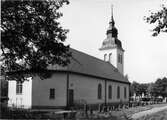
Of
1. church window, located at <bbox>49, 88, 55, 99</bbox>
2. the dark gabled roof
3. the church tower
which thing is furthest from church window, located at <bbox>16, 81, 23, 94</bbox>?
the church tower

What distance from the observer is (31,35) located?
20078mm

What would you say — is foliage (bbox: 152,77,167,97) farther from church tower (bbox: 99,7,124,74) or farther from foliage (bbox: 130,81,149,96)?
church tower (bbox: 99,7,124,74)

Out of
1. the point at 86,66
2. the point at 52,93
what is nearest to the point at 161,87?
the point at 86,66

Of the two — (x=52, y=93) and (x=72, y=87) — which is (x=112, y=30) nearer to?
(x=72, y=87)

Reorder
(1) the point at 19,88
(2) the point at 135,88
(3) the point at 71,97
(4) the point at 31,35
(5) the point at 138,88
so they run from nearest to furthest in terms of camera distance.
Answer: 1. (4) the point at 31,35
2. (1) the point at 19,88
3. (3) the point at 71,97
4. (5) the point at 138,88
5. (2) the point at 135,88

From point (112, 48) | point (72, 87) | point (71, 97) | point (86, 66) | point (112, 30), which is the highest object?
point (112, 30)

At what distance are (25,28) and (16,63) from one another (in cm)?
451

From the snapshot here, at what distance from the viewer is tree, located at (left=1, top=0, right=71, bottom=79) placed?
18.9 metres

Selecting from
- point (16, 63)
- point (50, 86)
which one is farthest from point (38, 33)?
point (50, 86)

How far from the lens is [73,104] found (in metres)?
33.9

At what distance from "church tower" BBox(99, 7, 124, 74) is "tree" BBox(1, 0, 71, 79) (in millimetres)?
34089

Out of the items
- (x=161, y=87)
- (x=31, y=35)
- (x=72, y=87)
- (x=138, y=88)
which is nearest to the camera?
(x=31, y=35)

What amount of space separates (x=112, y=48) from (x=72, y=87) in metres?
24.6

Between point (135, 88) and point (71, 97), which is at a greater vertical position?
point (135, 88)
